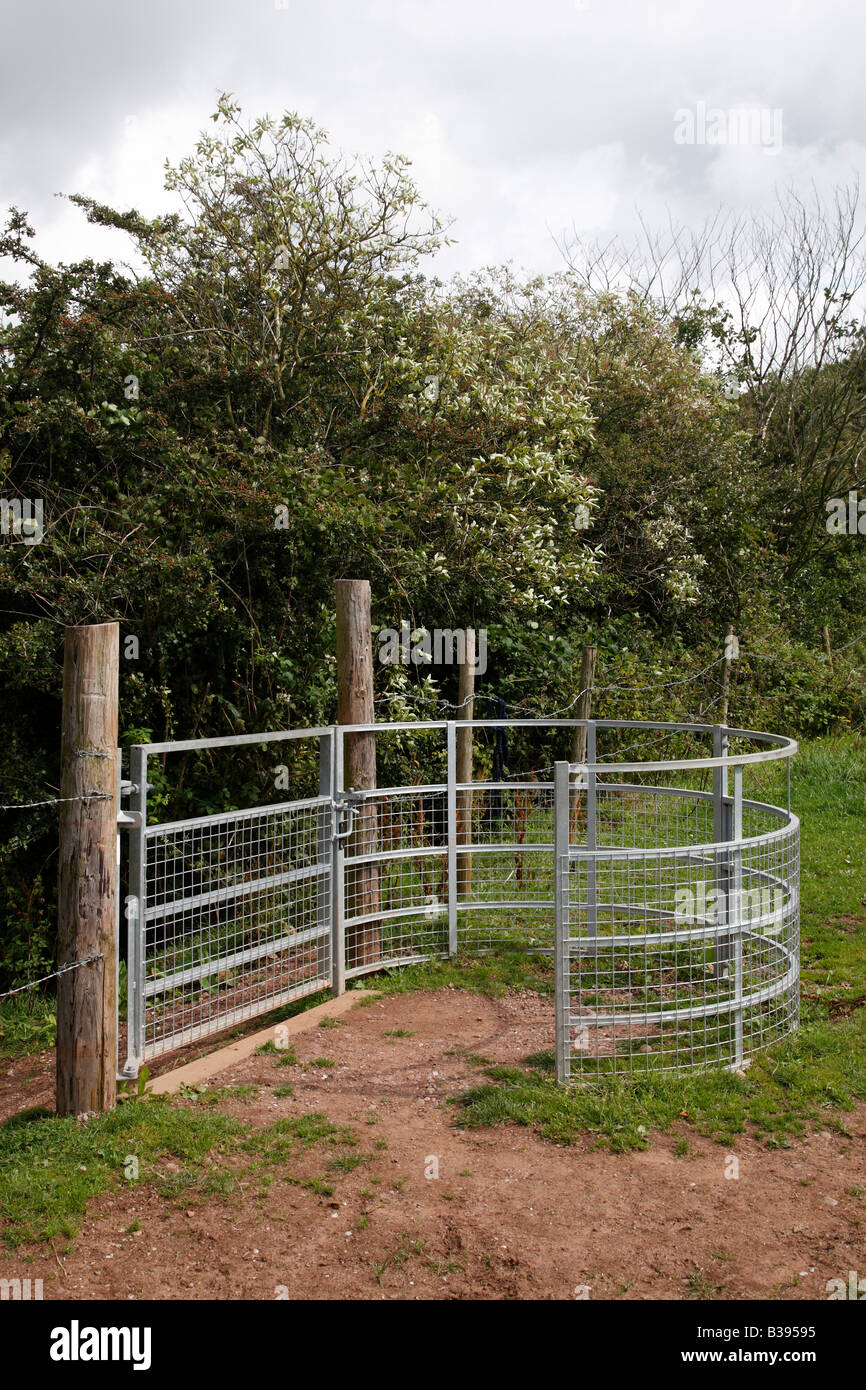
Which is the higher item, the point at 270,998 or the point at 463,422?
the point at 463,422

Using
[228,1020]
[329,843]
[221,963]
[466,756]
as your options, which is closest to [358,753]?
[329,843]

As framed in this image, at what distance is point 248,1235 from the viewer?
3.85m

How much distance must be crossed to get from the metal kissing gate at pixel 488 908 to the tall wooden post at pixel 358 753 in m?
0.02

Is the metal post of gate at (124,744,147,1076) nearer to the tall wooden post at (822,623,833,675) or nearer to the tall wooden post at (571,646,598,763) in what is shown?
the tall wooden post at (571,646,598,763)

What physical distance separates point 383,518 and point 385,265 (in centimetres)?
302

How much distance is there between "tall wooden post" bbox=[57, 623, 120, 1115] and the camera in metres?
4.73

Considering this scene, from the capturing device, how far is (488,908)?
293 inches

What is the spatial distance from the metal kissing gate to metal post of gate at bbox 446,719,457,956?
0.01 metres

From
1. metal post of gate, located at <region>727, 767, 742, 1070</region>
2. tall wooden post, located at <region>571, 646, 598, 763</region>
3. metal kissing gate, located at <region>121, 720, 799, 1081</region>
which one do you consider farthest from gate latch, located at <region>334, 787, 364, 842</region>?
tall wooden post, located at <region>571, 646, 598, 763</region>

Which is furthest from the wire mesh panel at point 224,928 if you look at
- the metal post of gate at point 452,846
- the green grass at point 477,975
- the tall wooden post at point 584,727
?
the tall wooden post at point 584,727

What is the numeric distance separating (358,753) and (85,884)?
8.21 ft

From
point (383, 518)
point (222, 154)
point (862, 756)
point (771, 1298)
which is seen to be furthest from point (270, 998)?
point (862, 756)

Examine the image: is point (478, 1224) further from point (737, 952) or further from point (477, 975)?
point (477, 975)
